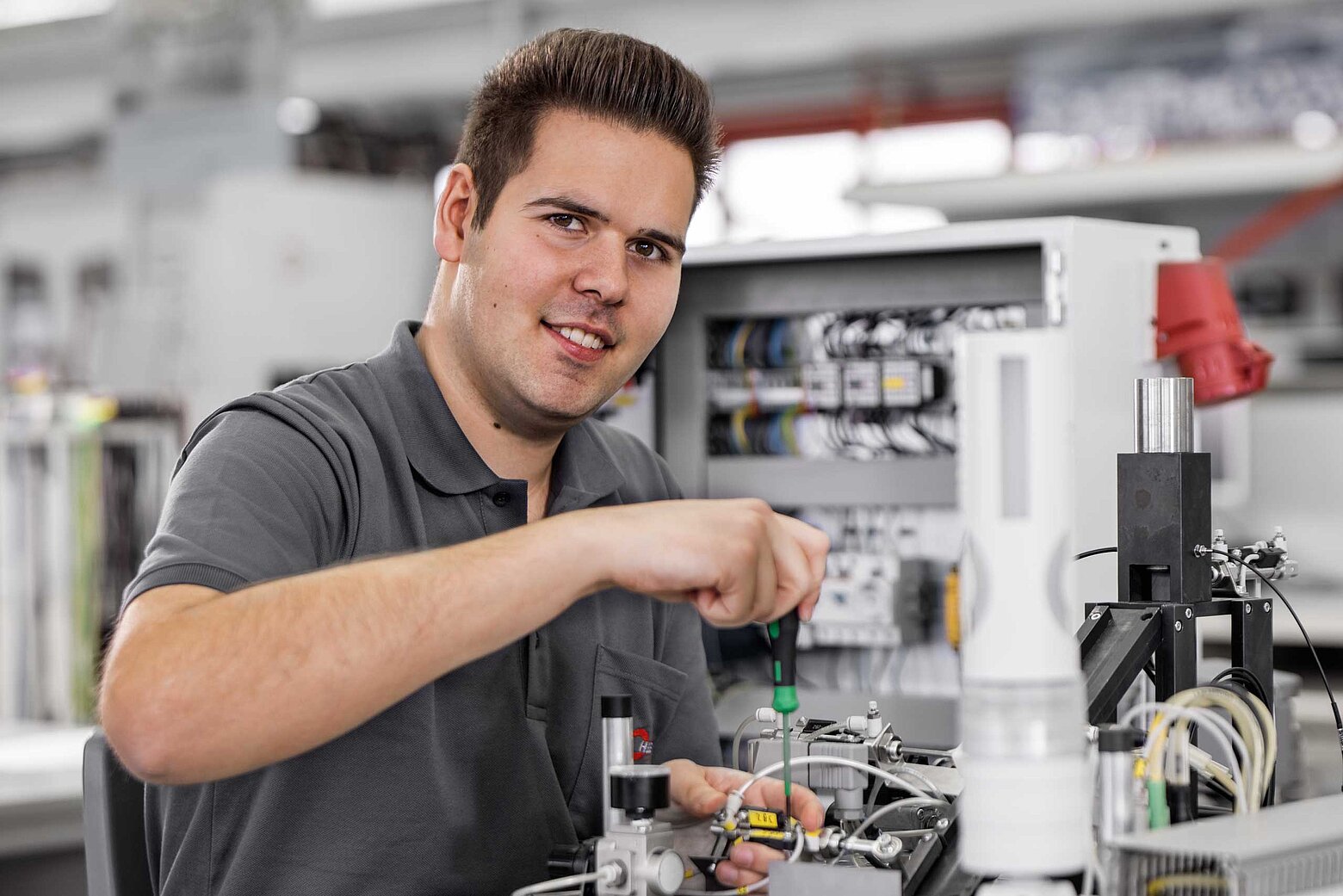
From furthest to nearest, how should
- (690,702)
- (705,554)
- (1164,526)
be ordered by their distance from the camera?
(690,702)
(1164,526)
(705,554)

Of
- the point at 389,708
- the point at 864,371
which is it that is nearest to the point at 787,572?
the point at 389,708

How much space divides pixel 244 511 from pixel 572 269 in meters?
0.40

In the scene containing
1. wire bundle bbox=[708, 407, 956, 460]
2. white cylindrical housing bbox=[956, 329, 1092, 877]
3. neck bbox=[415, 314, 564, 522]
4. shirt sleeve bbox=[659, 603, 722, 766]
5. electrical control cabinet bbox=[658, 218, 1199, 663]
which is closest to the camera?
white cylindrical housing bbox=[956, 329, 1092, 877]

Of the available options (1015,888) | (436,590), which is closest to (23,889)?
(436,590)

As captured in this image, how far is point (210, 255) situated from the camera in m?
4.12

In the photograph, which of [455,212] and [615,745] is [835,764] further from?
[455,212]

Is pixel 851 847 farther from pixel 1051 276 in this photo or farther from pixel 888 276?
pixel 888 276

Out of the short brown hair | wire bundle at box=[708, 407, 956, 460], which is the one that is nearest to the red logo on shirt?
the short brown hair

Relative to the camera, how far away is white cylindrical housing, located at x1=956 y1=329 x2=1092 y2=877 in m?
0.80

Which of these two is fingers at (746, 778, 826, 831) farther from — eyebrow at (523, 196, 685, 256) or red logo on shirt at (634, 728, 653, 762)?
eyebrow at (523, 196, 685, 256)

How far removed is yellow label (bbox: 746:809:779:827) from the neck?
1.77 feet

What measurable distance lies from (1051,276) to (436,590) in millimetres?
1268

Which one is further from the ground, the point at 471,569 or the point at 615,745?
the point at 471,569

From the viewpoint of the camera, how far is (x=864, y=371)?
7.88 feet
